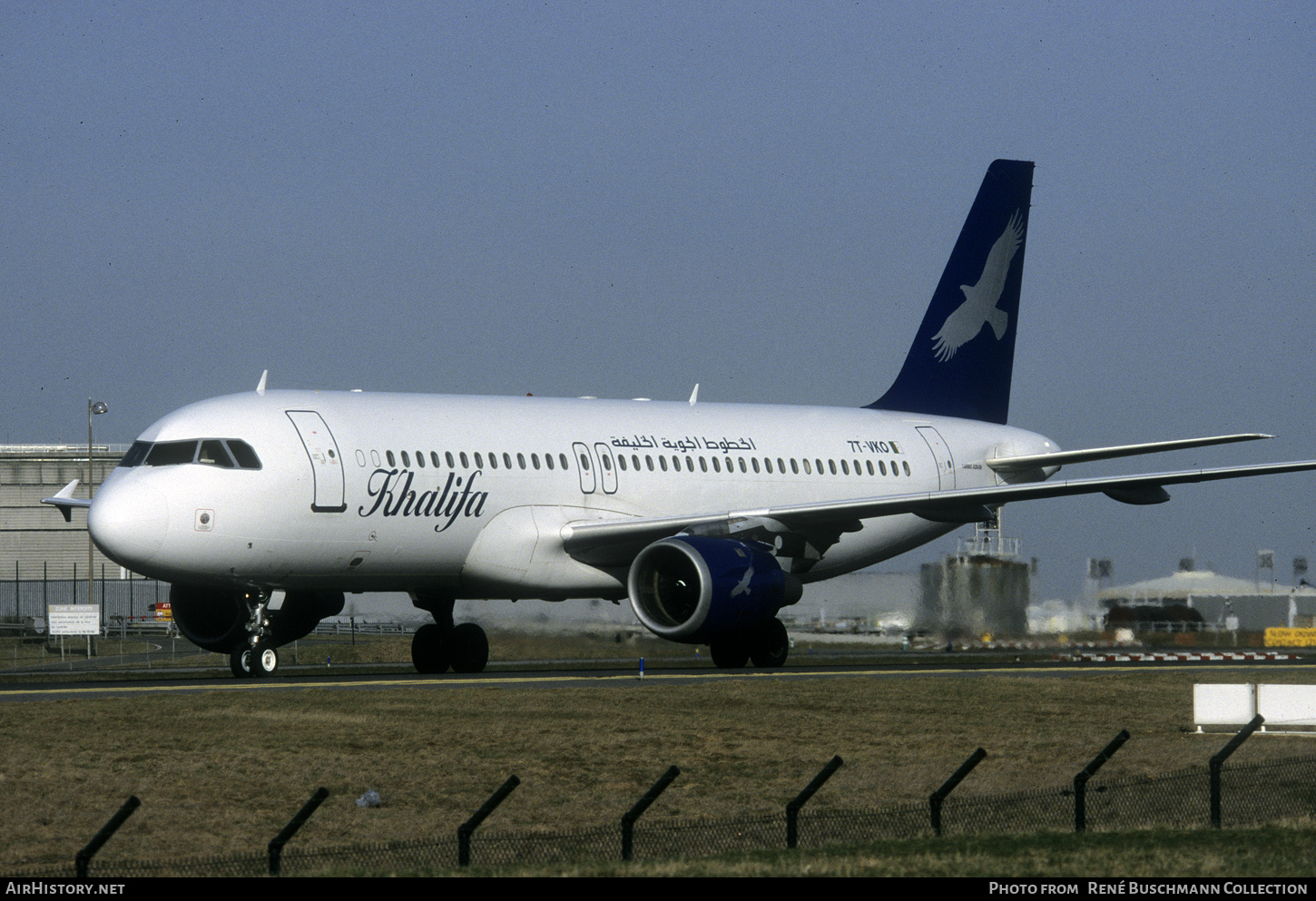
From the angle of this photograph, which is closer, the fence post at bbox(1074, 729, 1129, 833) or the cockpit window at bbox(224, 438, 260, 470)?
the fence post at bbox(1074, 729, 1129, 833)

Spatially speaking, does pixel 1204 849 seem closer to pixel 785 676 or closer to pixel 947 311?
pixel 785 676

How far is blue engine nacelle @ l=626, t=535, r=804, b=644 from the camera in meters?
27.3

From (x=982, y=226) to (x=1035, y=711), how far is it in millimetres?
16830

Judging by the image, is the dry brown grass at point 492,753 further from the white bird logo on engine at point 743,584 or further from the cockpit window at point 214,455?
the cockpit window at point 214,455

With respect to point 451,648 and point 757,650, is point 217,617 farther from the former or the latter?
point 757,650

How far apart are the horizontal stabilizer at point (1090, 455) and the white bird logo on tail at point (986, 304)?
8.80 ft

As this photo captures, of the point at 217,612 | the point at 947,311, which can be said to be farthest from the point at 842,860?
the point at 947,311

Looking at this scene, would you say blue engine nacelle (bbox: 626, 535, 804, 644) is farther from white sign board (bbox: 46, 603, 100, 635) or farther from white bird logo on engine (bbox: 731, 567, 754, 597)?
white sign board (bbox: 46, 603, 100, 635)

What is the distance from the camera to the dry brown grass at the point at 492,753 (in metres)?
18.1

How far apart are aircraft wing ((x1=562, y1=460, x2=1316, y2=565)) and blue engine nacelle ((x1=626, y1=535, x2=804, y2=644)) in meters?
0.59

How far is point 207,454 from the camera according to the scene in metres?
26.0

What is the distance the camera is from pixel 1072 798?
59.8ft

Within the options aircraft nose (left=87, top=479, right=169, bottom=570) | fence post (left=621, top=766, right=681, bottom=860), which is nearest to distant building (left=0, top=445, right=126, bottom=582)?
aircraft nose (left=87, top=479, right=169, bottom=570)
